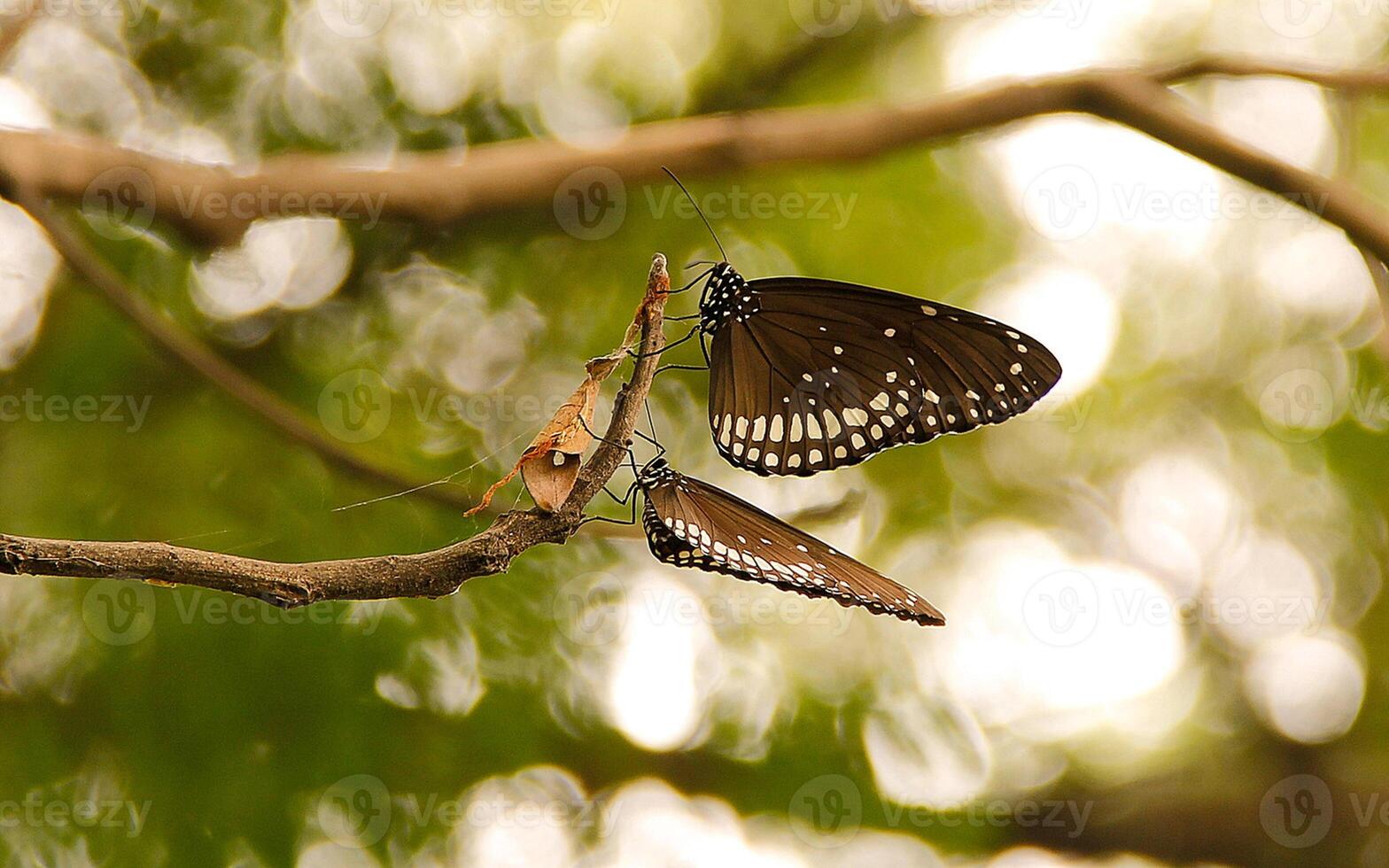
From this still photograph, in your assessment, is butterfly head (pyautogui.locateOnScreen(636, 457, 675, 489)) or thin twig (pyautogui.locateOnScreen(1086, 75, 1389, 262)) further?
thin twig (pyautogui.locateOnScreen(1086, 75, 1389, 262))

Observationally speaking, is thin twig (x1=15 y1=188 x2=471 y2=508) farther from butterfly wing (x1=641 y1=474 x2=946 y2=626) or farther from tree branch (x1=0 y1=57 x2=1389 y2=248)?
butterfly wing (x1=641 y1=474 x2=946 y2=626)

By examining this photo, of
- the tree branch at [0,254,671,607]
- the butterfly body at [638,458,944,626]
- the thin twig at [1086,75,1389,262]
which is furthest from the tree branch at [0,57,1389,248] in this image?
the tree branch at [0,254,671,607]

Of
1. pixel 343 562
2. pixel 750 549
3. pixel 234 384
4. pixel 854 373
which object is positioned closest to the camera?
pixel 343 562

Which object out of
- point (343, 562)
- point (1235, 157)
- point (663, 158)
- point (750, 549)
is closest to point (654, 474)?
point (750, 549)

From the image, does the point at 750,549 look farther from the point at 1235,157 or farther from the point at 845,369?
the point at 1235,157

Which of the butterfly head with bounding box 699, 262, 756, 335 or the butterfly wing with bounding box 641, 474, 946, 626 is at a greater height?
the butterfly head with bounding box 699, 262, 756, 335

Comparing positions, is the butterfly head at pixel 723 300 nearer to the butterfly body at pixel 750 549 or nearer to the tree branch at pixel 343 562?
the butterfly body at pixel 750 549
